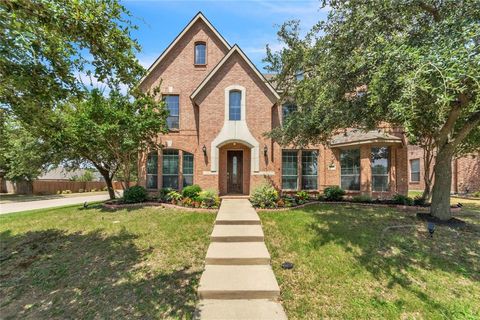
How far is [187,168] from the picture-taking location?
14.2 meters

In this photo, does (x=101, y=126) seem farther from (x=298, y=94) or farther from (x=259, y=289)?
(x=259, y=289)

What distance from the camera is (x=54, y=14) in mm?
3340

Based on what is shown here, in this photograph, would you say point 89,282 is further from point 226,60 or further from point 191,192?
point 226,60

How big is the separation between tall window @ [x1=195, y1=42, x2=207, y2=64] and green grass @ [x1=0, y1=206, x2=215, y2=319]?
32.9ft

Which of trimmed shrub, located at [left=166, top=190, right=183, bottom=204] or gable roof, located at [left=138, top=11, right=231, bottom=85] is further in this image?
gable roof, located at [left=138, top=11, right=231, bottom=85]

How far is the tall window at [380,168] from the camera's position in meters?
14.0

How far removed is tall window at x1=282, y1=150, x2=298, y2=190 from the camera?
48.2 ft

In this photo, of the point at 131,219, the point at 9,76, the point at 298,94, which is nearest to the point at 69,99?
the point at 9,76

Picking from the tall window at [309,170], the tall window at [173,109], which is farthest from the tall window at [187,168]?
the tall window at [309,170]

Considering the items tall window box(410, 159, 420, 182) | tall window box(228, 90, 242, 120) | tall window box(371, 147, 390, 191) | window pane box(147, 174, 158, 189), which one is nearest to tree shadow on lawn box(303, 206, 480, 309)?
tall window box(371, 147, 390, 191)

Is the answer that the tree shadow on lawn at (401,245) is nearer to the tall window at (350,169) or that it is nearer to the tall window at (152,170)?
the tall window at (350,169)

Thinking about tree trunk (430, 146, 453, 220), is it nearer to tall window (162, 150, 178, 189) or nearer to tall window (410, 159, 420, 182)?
tall window (162, 150, 178, 189)

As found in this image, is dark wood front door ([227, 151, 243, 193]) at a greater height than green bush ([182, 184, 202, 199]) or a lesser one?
greater

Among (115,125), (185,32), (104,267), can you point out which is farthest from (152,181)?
(185,32)
